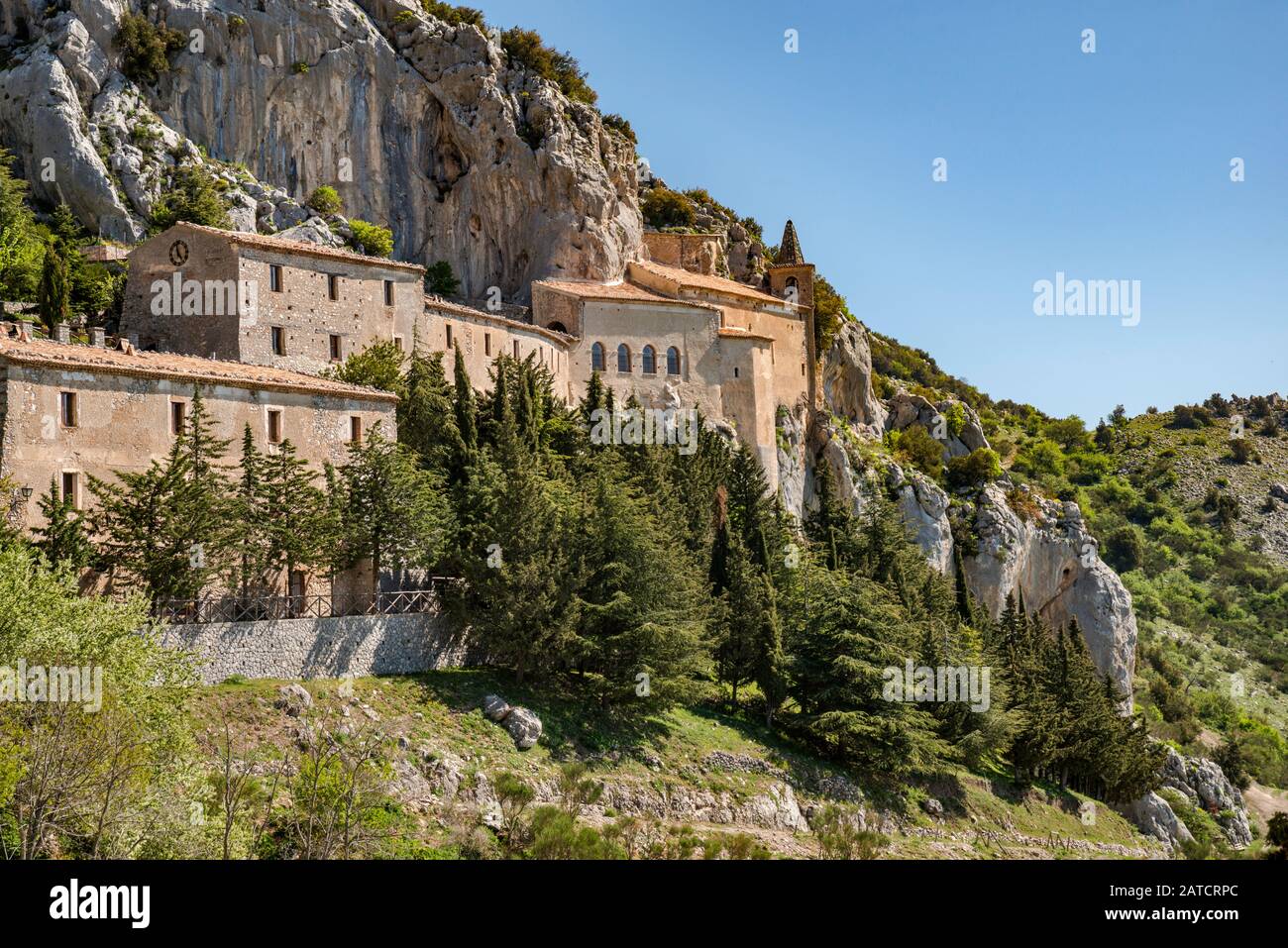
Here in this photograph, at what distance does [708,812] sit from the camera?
3753 centimetres

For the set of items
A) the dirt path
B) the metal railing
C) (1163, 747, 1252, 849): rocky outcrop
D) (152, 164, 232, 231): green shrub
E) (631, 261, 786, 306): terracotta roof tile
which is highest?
(152, 164, 232, 231): green shrub

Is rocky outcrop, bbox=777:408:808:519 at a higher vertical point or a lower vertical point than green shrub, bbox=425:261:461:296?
lower

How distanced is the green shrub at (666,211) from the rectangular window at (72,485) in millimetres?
59480

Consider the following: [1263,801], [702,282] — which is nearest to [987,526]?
[702,282]

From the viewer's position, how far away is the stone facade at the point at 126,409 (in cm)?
3266

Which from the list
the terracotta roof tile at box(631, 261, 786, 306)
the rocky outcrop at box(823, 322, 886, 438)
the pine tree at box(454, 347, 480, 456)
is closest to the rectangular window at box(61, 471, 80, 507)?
the pine tree at box(454, 347, 480, 456)

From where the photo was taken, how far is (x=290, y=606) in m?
36.6

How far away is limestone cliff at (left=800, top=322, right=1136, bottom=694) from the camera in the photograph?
77.9 metres

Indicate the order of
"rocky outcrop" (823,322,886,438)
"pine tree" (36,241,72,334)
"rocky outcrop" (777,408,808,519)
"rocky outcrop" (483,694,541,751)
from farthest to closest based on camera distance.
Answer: "rocky outcrop" (823,322,886,438) < "rocky outcrop" (777,408,808,519) < "pine tree" (36,241,72,334) < "rocky outcrop" (483,694,541,751)

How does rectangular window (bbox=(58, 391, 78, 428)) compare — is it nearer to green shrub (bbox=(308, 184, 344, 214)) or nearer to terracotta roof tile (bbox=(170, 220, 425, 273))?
terracotta roof tile (bbox=(170, 220, 425, 273))

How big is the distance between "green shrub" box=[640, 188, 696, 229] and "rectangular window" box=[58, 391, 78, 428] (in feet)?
192

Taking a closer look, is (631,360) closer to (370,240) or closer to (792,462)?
(792,462)

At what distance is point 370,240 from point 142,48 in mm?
14725
